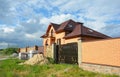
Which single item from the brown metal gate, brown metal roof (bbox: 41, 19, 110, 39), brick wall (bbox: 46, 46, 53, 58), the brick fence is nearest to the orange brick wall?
the brick fence

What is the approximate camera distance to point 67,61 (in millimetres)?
18391

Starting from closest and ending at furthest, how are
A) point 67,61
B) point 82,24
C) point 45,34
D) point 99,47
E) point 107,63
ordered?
point 107,63 → point 99,47 → point 67,61 → point 82,24 → point 45,34

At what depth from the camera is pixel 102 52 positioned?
13023mm

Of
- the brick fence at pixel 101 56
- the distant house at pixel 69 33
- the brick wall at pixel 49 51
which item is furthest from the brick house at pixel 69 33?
the brick fence at pixel 101 56

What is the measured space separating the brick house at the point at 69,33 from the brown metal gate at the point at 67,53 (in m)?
3.93

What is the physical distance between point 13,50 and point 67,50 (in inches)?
1218

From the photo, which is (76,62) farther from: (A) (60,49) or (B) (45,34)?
(B) (45,34)

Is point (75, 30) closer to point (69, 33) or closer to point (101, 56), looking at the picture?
point (69, 33)

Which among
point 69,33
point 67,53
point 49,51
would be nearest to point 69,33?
point 69,33

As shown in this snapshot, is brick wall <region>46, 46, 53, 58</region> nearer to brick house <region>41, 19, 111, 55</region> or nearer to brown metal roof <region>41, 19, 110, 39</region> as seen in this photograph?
brick house <region>41, 19, 111, 55</region>

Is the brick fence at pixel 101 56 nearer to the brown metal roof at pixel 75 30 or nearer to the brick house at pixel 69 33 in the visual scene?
the brick house at pixel 69 33

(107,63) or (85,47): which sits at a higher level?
(85,47)

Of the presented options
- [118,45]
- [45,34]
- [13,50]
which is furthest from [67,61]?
[13,50]

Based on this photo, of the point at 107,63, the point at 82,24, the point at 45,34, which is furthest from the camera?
the point at 45,34
